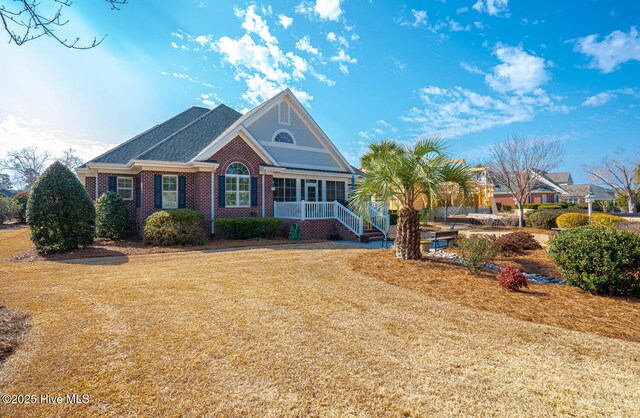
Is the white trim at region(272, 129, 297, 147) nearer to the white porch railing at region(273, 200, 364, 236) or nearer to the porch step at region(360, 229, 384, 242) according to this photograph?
the white porch railing at region(273, 200, 364, 236)

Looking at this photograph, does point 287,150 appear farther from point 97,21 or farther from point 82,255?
point 97,21

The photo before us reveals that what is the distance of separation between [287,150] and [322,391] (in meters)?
16.3

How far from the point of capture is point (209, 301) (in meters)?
5.50

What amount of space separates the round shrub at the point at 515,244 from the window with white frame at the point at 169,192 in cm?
1332

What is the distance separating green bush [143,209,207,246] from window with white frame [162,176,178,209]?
2283 millimetres

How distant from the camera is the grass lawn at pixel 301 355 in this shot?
2.77 metres

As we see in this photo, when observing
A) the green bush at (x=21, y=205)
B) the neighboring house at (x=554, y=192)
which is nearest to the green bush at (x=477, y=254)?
the green bush at (x=21, y=205)

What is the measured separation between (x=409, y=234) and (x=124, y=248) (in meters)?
10.1

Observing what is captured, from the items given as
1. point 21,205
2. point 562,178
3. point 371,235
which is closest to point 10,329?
point 371,235

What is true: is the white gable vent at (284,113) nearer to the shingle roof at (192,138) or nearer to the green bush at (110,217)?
the shingle roof at (192,138)

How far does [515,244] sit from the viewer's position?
10.5 m

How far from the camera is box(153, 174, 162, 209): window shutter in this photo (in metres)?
14.1

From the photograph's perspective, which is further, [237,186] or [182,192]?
[237,186]

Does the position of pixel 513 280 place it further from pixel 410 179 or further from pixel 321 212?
pixel 321 212
